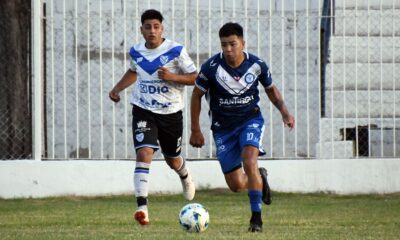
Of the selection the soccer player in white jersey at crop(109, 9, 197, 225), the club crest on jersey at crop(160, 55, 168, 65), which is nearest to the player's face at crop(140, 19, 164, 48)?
the soccer player in white jersey at crop(109, 9, 197, 225)

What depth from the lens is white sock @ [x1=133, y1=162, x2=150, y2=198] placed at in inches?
452

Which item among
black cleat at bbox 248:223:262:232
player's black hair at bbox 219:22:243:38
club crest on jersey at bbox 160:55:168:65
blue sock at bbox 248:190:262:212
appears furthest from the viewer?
club crest on jersey at bbox 160:55:168:65

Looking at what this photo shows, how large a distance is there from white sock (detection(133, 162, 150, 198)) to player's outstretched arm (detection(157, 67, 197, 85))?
2.91ft

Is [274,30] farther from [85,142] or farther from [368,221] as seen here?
[368,221]

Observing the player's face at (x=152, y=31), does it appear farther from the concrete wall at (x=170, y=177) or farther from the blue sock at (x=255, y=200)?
the concrete wall at (x=170, y=177)

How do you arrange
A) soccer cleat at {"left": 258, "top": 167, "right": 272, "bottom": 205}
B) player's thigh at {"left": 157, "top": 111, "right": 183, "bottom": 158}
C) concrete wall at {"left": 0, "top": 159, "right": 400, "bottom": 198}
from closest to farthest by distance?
soccer cleat at {"left": 258, "top": 167, "right": 272, "bottom": 205}, player's thigh at {"left": 157, "top": 111, "right": 183, "bottom": 158}, concrete wall at {"left": 0, "top": 159, "right": 400, "bottom": 198}

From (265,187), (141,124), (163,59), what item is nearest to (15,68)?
(163,59)

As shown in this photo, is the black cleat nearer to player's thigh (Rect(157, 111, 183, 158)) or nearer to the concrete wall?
player's thigh (Rect(157, 111, 183, 158))

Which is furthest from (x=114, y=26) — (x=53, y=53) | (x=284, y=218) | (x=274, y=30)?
(x=284, y=218)

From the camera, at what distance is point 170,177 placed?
1622 cm

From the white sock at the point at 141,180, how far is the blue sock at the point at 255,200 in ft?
4.33

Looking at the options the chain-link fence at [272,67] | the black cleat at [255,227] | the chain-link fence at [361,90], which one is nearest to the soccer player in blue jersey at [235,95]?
the black cleat at [255,227]

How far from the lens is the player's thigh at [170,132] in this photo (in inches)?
484

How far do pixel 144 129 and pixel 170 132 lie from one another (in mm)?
544
